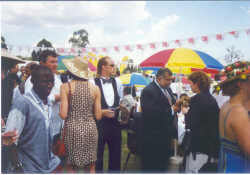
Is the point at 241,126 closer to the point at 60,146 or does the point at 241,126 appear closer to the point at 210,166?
the point at 210,166

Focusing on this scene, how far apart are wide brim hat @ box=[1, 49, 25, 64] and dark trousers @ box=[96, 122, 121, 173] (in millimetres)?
1462

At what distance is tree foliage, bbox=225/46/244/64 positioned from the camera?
120 inches

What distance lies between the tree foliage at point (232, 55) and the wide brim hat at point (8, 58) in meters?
2.91

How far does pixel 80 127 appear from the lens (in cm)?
251

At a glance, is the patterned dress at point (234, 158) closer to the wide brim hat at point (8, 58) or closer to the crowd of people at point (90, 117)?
the crowd of people at point (90, 117)

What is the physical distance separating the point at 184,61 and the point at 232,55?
74cm

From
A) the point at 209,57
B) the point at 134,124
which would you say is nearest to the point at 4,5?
the point at 134,124

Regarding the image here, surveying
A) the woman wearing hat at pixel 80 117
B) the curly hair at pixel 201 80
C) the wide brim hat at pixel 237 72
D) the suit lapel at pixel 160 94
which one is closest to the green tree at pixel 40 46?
the woman wearing hat at pixel 80 117

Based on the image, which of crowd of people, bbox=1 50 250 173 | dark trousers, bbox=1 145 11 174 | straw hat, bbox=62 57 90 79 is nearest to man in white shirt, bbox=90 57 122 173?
crowd of people, bbox=1 50 250 173

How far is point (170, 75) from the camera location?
3078mm

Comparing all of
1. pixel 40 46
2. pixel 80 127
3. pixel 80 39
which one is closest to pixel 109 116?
pixel 80 127

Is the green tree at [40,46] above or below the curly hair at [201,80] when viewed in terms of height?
above

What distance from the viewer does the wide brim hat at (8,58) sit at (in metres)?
2.96

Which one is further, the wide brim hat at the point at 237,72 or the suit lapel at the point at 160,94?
the suit lapel at the point at 160,94
